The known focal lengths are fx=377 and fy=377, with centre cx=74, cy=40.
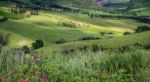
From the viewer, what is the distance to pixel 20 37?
17250cm

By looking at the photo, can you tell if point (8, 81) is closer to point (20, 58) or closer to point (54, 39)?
point (20, 58)

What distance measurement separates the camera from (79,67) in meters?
13.3

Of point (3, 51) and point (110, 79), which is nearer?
point (110, 79)

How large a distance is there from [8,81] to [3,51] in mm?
3292

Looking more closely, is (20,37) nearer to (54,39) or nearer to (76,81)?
(54,39)

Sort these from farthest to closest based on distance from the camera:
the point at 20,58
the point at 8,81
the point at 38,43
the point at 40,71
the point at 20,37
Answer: the point at 20,37
the point at 38,43
the point at 20,58
the point at 40,71
the point at 8,81

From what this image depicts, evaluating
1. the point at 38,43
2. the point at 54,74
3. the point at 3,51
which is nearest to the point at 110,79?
the point at 54,74

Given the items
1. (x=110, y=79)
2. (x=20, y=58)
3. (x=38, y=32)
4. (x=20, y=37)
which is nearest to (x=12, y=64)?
(x=20, y=58)

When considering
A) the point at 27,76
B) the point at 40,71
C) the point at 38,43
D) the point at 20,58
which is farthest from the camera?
the point at 38,43

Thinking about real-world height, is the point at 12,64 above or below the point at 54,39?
above

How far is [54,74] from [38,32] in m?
189

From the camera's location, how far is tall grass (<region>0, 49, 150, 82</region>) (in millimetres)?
11758

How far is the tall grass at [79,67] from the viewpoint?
11758mm

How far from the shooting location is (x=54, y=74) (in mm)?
12031
